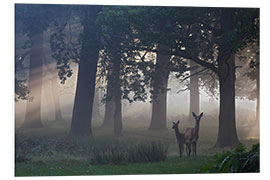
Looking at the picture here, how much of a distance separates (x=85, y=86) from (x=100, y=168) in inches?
107

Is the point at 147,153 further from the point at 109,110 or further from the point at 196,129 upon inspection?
the point at 109,110

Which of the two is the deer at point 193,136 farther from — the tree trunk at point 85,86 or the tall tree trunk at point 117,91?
the tree trunk at point 85,86

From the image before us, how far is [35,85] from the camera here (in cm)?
1064

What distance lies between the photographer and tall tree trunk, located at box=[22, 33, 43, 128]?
10094mm

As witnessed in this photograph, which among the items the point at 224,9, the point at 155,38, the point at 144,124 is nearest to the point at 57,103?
the point at 144,124

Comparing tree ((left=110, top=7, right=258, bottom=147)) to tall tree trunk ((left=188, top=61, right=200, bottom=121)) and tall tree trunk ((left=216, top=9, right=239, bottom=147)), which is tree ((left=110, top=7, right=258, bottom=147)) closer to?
tall tree trunk ((left=216, top=9, right=239, bottom=147))

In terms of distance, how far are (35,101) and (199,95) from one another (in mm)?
4376

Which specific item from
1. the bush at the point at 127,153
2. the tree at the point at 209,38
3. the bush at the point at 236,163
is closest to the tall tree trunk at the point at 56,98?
the bush at the point at 127,153

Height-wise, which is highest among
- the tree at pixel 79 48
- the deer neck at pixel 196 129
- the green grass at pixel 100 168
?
the tree at pixel 79 48

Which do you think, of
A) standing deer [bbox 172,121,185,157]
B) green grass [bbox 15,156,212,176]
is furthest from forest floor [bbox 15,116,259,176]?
standing deer [bbox 172,121,185,157]

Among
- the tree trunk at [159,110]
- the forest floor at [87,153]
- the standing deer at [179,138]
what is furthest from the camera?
the tree trunk at [159,110]

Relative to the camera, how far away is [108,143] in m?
10.1

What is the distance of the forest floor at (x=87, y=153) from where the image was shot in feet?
30.0

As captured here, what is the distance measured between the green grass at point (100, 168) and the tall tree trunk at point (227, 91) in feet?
3.74
